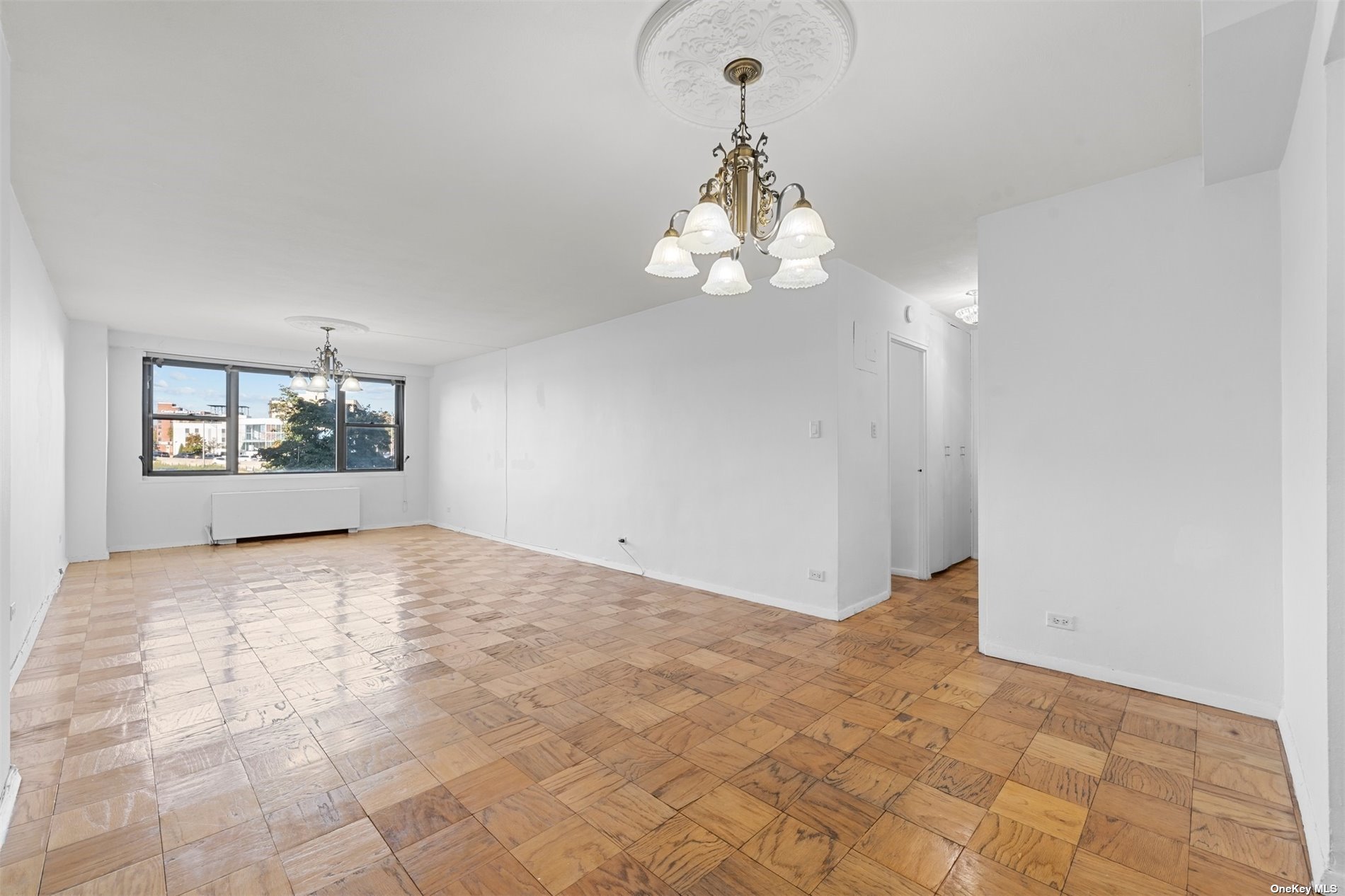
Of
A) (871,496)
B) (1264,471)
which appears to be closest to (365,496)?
(871,496)

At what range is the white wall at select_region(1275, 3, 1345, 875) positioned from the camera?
1.62m

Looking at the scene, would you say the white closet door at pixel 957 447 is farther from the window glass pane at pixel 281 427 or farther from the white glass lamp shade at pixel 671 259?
the window glass pane at pixel 281 427

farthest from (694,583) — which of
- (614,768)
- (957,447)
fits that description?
(957,447)

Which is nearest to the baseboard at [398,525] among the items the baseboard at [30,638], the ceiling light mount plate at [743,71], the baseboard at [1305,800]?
the baseboard at [30,638]

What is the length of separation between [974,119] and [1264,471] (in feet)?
6.57

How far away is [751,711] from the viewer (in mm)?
2656

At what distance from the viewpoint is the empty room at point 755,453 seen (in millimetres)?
1758

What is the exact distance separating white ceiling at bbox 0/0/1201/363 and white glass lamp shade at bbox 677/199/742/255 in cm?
68

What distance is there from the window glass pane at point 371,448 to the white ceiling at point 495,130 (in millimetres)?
4736

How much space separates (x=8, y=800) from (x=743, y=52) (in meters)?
3.44

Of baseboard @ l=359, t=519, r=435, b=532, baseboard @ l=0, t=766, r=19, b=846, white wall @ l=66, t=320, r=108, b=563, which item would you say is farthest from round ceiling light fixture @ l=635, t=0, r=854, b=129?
baseboard @ l=359, t=519, r=435, b=532

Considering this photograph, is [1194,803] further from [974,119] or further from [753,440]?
[753,440]

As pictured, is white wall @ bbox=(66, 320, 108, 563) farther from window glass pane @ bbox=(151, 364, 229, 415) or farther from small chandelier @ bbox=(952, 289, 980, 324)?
small chandelier @ bbox=(952, 289, 980, 324)

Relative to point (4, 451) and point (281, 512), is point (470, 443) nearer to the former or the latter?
point (281, 512)
